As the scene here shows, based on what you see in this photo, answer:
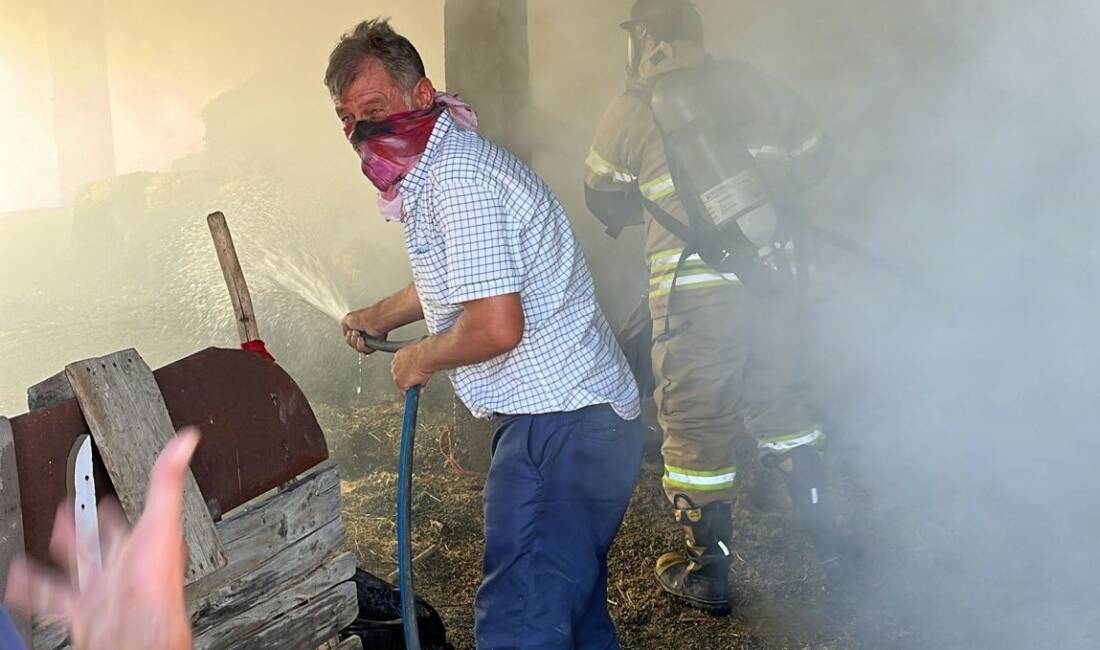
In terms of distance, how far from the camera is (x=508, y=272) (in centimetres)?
245

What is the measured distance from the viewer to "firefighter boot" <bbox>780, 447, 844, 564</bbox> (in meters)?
4.05

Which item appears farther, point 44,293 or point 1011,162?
point 44,293

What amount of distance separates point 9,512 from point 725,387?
2541mm

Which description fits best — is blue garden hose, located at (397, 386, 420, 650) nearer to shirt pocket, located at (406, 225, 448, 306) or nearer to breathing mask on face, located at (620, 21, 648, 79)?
shirt pocket, located at (406, 225, 448, 306)

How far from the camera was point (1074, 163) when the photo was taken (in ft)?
11.6

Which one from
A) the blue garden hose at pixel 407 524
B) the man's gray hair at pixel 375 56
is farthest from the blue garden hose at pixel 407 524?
the man's gray hair at pixel 375 56

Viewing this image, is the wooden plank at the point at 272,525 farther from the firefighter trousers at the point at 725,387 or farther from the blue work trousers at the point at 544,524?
the firefighter trousers at the point at 725,387

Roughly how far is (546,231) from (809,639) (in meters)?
1.83

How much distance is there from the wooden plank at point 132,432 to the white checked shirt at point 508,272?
26.7 inches

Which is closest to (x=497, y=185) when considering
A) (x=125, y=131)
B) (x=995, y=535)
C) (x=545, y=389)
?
(x=545, y=389)

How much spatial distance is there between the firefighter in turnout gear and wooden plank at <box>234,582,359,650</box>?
4.86ft

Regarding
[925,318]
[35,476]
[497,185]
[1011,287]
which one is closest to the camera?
[35,476]

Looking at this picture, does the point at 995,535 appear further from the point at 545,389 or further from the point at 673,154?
the point at 545,389

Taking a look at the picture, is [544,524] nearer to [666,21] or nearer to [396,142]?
[396,142]
